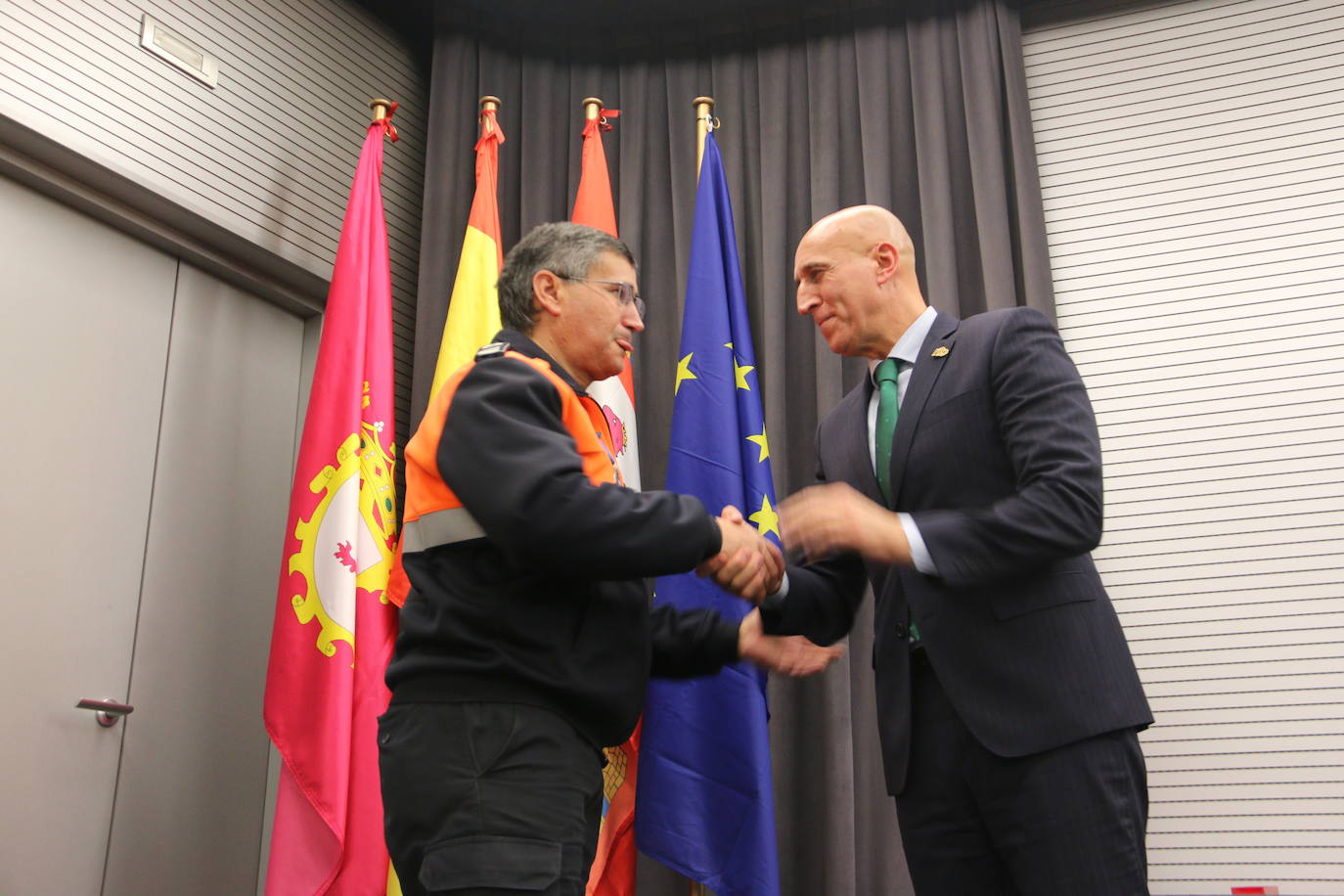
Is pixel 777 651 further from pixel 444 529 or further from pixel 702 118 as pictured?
pixel 702 118

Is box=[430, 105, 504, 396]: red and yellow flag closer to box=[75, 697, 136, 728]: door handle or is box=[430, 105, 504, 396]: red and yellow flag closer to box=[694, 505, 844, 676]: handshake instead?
box=[75, 697, 136, 728]: door handle

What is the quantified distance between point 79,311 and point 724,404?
178 centimetres

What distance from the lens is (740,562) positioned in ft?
6.19

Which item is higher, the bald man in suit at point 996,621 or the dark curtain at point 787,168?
the dark curtain at point 787,168

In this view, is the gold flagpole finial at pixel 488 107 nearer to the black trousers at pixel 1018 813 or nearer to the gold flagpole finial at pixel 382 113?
the gold flagpole finial at pixel 382 113

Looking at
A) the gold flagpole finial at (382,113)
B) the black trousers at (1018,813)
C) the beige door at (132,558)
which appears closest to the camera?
the black trousers at (1018,813)

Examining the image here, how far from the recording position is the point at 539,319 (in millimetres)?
2023

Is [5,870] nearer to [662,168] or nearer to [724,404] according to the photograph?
[724,404]

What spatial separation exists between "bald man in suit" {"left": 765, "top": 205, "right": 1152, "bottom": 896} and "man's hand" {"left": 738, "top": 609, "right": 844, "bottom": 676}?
6.6 inches

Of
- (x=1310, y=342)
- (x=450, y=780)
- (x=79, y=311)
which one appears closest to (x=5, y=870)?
(x=79, y=311)

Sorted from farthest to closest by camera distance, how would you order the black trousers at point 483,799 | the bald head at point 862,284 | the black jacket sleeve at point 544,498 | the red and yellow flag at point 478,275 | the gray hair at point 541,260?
the red and yellow flag at point 478,275 → the bald head at point 862,284 → the gray hair at point 541,260 → the black jacket sleeve at point 544,498 → the black trousers at point 483,799

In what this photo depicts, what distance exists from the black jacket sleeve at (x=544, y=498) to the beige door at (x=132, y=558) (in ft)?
5.83

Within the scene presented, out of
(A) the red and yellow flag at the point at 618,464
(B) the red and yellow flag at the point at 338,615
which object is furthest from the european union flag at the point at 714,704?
(B) the red and yellow flag at the point at 338,615

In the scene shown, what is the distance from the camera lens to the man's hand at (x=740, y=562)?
1.89 m
